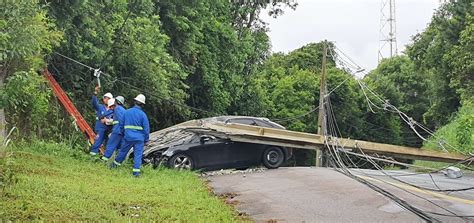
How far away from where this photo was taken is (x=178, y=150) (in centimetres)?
1445

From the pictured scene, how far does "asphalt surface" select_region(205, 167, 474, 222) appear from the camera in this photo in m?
8.68

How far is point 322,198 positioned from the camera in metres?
10.1

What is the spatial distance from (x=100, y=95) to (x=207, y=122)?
150 inches

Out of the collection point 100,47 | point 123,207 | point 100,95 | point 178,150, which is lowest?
point 123,207

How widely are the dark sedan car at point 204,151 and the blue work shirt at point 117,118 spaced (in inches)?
54.8

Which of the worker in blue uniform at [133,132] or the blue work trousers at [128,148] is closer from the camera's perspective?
the blue work trousers at [128,148]

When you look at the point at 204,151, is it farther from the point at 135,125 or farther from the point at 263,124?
the point at 135,125

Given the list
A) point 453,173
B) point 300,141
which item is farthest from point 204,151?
point 453,173

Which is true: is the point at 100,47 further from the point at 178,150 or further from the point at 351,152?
the point at 351,152

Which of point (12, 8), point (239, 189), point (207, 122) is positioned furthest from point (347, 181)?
point (12, 8)

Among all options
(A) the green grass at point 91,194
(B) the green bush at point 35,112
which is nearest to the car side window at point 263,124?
(A) the green grass at point 91,194

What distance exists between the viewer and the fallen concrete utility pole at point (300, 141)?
14.4 m

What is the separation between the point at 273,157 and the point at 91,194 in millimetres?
7825

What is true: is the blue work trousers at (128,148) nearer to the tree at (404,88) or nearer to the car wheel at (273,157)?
the car wheel at (273,157)
